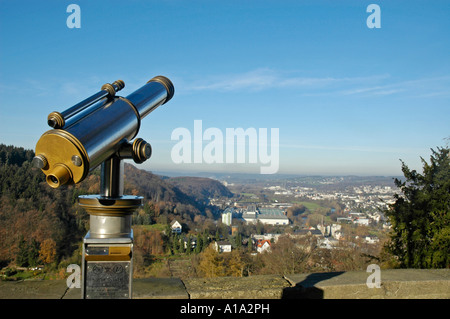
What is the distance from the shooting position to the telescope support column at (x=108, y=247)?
208cm

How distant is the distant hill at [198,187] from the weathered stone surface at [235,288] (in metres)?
62.6

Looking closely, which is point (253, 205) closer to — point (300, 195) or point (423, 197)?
point (300, 195)

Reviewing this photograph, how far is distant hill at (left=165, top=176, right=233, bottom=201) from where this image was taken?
69250 mm

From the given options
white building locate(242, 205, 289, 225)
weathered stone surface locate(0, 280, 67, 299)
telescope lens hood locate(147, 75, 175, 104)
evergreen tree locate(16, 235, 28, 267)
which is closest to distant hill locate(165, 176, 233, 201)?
white building locate(242, 205, 289, 225)

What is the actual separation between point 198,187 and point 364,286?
72029mm

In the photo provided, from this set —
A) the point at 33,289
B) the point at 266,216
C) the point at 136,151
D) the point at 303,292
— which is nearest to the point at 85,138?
the point at 136,151

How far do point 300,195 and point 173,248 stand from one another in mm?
Answer: 58022

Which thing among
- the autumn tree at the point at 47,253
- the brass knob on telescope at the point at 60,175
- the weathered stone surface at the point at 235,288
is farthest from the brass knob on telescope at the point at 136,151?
the autumn tree at the point at 47,253

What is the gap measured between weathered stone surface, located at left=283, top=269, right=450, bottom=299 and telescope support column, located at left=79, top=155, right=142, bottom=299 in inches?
66.7

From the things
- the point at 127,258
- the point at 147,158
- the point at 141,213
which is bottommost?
the point at 141,213

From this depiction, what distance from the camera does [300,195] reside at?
90438 mm

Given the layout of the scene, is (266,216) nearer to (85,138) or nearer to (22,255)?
(22,255)
